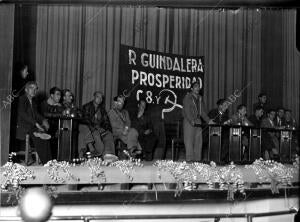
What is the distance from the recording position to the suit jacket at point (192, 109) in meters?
8.65

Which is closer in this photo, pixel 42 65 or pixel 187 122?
pixel 187 122

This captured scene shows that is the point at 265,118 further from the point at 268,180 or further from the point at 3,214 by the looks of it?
the point at 3,214

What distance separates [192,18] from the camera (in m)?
11.4

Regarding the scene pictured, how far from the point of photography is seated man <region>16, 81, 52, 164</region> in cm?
705

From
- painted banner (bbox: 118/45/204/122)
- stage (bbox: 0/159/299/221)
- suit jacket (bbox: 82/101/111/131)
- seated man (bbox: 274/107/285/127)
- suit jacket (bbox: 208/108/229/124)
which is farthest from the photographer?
painted banner (bbox: 118/45/204/122)

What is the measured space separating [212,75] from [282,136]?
3.18 m

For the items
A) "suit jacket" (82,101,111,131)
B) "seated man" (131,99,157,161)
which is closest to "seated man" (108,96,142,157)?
"suit jacket" (82,101,111,131)

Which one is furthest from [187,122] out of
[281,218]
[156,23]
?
[156,23]

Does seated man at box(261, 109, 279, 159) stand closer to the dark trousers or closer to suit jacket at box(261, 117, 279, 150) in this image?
Answer: suit jacket at box(261, 117, 279, 150)

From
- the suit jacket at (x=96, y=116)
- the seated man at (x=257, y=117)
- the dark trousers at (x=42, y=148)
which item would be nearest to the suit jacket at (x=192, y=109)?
the seated man at (x=257, y=117)

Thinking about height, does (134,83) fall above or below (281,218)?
above

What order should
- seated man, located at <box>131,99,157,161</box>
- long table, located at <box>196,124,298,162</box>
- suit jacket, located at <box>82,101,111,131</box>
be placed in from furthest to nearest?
1. seated man, located at <box>131,99,157,161</box>
2. suit jacket, located at <box>82,101,111,131</box>
3. long table, located at <box>196,124,298,162</box>

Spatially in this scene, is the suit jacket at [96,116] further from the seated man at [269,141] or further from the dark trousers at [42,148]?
the seated man at [269,141]

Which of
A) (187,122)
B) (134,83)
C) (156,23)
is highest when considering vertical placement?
(156,23)
